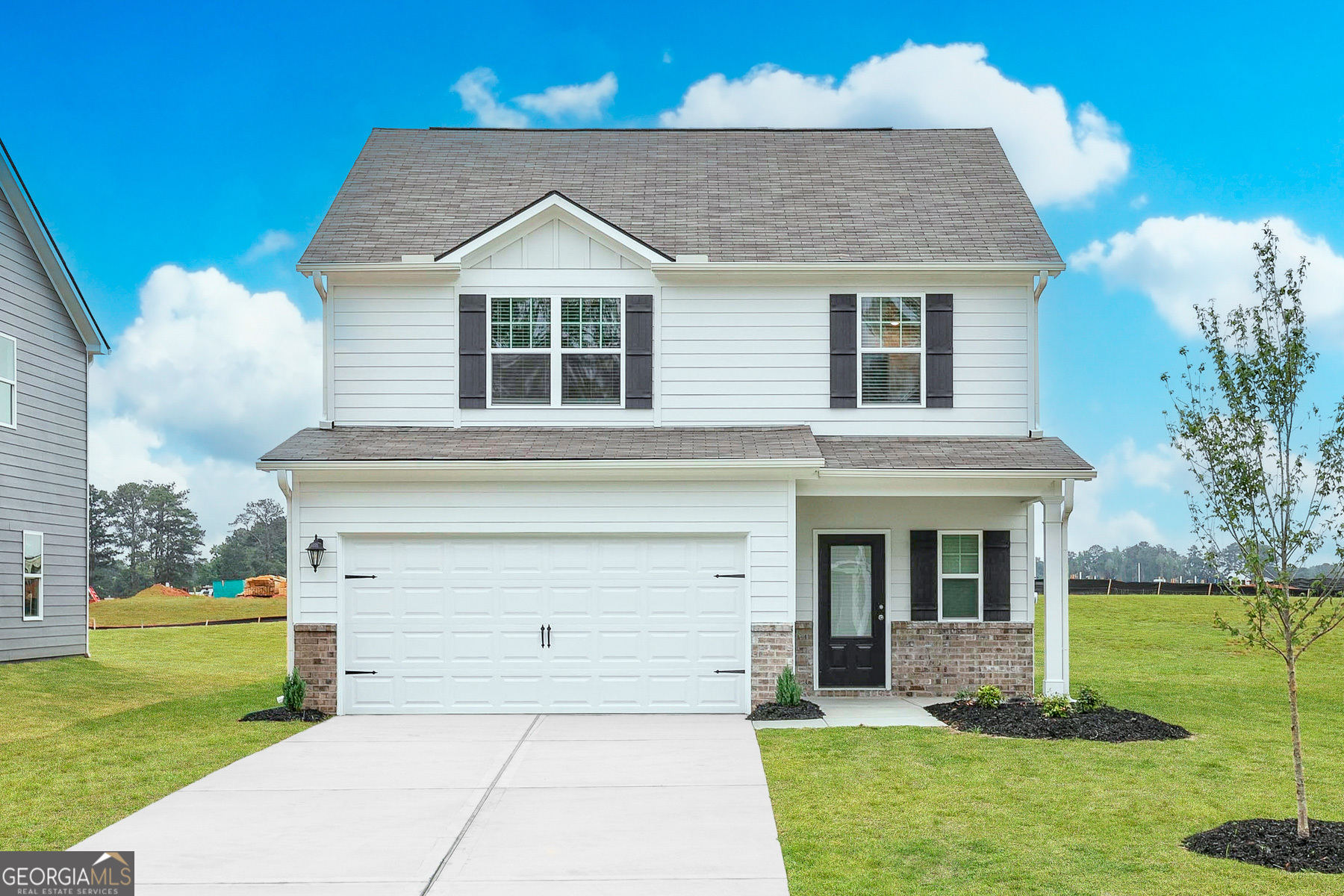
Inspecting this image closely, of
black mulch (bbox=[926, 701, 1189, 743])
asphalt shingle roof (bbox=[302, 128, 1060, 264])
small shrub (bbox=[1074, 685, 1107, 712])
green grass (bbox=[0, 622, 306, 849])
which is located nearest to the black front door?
black mulch (bbox=[926, 701, 1189, 743])

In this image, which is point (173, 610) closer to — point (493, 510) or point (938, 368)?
point (493, 510)

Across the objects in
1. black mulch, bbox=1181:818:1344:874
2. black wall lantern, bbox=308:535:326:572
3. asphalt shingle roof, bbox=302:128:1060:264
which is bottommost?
black mulch, bbox=1181:818:1344:874

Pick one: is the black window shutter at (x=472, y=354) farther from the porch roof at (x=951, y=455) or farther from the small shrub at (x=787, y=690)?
the small shrub at (x=787, y=690)

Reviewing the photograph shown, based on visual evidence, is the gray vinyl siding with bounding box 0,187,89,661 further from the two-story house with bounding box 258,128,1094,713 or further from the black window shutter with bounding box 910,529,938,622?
the black window shutter with bounding box 910,529,938,622

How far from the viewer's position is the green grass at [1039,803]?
276 inches

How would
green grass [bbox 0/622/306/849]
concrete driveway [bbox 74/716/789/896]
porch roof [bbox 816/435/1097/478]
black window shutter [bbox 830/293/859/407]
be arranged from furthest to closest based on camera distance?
1. black window shutter [bbox 830/293/859/407]
2. porch roof [bbox 816/435/1097/478]
3. green grass [bbox 0/622/306/849]
4. concrete driveway [bbox 74/716/789/896]

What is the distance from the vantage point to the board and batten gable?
1545 centimetres

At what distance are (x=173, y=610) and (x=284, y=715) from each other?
2634cm

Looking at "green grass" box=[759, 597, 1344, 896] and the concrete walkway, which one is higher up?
"green grass" box=[759, 597, 1344, 896]

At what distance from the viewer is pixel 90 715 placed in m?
15.4

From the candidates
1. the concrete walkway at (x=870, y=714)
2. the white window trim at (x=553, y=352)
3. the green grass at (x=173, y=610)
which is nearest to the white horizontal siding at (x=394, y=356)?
the white window trim at (x=553, y=352)

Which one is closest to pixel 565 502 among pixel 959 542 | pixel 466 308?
pixel 466 308

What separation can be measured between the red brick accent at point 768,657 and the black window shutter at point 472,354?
4799mm

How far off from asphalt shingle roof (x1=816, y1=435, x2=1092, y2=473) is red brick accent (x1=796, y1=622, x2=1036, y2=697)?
7.71ft
